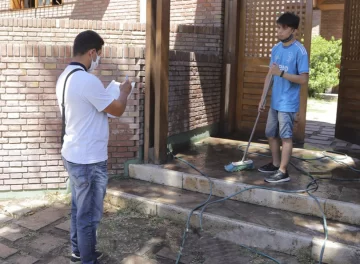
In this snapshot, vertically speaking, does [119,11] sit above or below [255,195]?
above

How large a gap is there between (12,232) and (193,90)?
3257 millimetres

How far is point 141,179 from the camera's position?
4.86m

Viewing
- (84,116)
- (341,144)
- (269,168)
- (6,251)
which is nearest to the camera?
(84,116)

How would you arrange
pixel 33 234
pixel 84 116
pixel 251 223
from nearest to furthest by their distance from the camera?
1. pixel 84 116
2. pixel 251 223
3. pixel 33 234

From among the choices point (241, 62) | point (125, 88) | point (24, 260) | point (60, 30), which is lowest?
point (24, 260)

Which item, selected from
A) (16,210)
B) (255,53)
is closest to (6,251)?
(16,210)

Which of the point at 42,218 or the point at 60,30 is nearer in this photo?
the point at 42,218

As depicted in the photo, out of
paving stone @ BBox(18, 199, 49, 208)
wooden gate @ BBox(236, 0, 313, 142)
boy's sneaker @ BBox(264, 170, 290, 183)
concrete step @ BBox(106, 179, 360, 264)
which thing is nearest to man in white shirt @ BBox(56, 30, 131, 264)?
concrete step @ BBox(106, 179, 360, 264)

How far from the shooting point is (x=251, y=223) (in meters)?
3.57

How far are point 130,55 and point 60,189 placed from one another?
182 cm

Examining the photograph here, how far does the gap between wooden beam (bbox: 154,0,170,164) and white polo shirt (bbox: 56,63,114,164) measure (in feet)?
6.33

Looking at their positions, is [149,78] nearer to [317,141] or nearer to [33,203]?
[33,203]

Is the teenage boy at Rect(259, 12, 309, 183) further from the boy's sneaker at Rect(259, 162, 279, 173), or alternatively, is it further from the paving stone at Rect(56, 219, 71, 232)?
the paving stone at Rect(56, 219, 71, 232)

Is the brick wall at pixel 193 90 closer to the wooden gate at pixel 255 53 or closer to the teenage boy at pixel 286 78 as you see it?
the wooden gate at pixel 255 53
